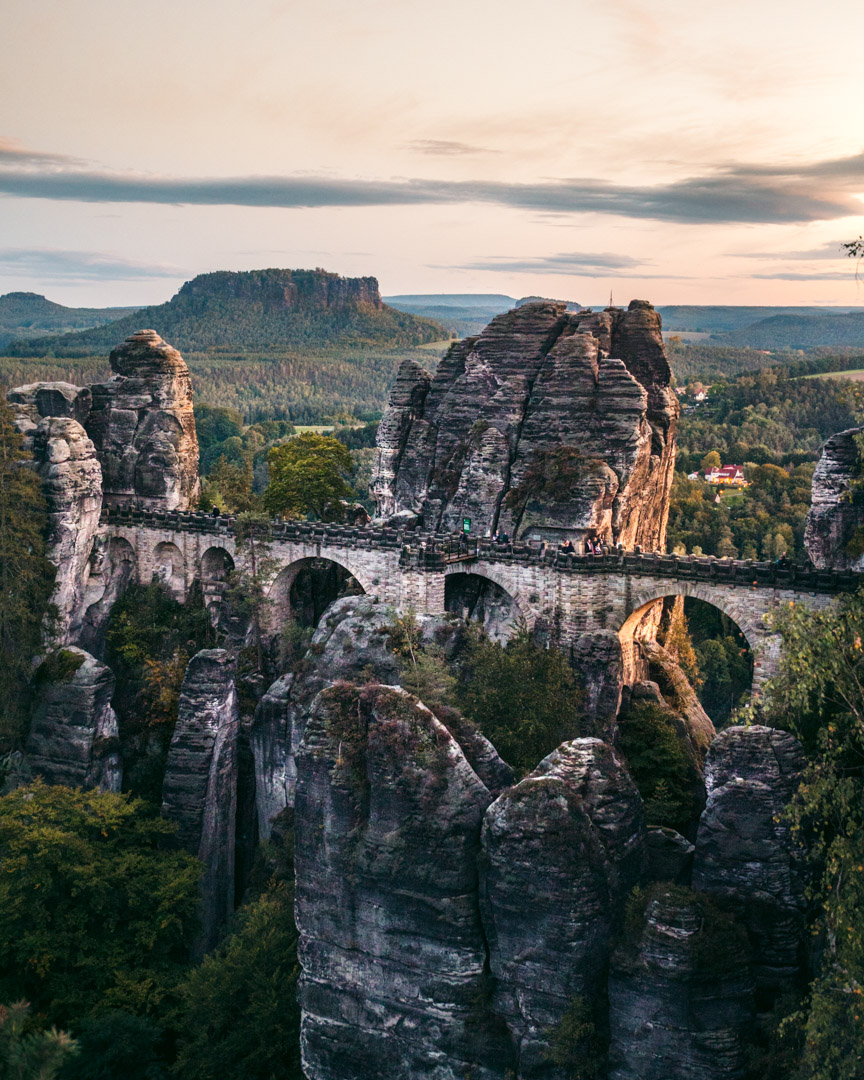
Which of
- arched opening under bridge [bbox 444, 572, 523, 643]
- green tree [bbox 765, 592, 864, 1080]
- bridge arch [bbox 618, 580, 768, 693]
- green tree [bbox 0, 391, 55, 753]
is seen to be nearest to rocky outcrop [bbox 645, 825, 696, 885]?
green tree [bbox 765, 592, 864, 1080]

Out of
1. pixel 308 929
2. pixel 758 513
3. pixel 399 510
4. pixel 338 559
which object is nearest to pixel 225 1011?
pixel 308 929

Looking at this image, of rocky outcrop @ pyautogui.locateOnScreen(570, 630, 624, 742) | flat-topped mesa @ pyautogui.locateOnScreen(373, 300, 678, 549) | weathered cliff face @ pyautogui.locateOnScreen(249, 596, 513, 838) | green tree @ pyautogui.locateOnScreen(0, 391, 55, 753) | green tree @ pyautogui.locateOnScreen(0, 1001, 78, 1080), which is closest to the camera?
green tree @ pyautogui.locateOnScreen(0, 1001, 78, 1080)

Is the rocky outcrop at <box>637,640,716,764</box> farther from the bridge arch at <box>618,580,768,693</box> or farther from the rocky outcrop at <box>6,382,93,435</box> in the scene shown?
the rocky outcrop at <box>6,382,93,435</box>

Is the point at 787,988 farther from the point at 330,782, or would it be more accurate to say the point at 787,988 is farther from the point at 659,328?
the point at 659,328

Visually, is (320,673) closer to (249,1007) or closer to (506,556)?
(506,556)

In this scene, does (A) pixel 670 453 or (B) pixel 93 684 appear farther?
(A) pixel 670 453
